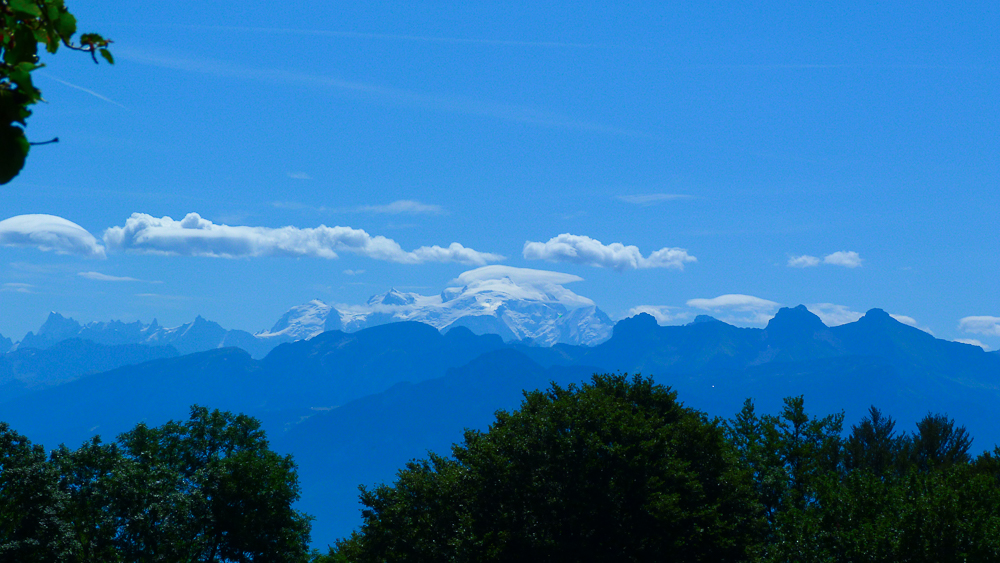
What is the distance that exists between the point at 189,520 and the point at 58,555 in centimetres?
1207

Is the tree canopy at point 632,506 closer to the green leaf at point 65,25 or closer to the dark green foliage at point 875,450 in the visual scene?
the green leaf at point 65,25

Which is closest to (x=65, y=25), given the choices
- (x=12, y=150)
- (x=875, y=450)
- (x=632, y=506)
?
(x=12, y=150)

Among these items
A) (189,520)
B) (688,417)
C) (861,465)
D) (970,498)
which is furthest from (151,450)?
(861,465)

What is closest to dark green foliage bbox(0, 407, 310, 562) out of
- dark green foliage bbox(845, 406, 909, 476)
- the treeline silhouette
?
the treeline silhouette

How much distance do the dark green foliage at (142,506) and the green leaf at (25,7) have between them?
49215 mm

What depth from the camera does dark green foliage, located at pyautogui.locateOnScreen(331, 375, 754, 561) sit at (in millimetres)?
40438

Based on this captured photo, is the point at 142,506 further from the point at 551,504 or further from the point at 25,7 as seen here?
the point at 25,7

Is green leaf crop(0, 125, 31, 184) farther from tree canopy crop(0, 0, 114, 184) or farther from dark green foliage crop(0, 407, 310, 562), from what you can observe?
dark green foliage crop(0, 407, 310, 562)

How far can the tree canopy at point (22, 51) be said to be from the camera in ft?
12.4

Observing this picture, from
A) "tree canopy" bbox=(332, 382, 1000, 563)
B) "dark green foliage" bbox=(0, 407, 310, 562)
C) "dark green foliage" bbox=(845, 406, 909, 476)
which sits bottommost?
"dark green foliage" bbox=(0, 407, 310, 562)

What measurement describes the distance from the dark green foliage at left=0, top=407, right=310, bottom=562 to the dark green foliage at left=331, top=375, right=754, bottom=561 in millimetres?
12764

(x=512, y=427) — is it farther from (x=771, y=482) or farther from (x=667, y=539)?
(x=771, y=482)

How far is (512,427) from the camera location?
4919cm

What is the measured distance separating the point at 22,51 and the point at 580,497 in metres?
39.5
